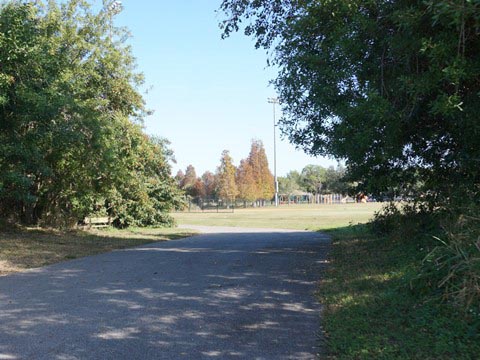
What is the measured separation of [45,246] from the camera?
1667 cm

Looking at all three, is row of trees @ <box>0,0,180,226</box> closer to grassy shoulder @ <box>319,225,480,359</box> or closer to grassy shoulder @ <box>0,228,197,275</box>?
grassy shoulder @ <box>0,228,197,275</box>

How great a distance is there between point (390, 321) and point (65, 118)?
44.3 feet

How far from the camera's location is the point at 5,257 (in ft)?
44.1

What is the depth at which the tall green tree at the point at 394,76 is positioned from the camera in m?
6.52

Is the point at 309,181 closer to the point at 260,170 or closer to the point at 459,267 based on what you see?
the point at 260,170

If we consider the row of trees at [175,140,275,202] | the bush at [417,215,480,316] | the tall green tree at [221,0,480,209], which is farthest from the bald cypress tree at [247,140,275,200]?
the bush at [417,215,480,316]

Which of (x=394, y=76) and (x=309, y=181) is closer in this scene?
(x=394, y=76)

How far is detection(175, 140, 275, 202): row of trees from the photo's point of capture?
91.8 metres

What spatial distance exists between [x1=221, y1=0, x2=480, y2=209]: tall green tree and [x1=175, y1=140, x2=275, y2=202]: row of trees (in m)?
77.3

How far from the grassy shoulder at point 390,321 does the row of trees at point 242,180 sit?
3130 inches

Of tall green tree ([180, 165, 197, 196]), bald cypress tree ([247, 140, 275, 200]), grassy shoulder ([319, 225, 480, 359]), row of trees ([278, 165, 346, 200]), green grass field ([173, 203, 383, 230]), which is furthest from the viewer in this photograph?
row of trees ([278, 165, 346, 200])

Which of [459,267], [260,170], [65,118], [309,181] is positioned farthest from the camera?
[309,181]

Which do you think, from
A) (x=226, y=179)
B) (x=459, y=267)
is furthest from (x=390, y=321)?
(x=226, y=179)

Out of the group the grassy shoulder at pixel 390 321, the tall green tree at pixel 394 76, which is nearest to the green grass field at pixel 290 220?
the tall green tree at pixel 394 76
